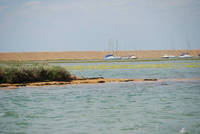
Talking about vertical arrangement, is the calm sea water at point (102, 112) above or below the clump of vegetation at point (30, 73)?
below

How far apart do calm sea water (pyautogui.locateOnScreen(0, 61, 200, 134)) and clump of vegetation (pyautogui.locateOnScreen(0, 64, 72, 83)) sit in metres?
6.39

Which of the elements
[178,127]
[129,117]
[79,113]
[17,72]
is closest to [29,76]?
[17,72]

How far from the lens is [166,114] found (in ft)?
56.7

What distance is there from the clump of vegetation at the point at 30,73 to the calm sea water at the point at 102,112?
639 centimetres

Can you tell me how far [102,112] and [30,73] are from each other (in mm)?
17289

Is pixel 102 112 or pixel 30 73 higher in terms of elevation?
pixel 30 73

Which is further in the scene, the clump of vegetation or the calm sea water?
the clump of vegetation

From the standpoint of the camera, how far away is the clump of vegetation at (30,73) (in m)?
33.4

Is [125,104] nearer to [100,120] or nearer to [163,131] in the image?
[100,120]

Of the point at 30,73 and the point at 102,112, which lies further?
the point at 30,73

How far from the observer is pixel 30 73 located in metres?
34.4

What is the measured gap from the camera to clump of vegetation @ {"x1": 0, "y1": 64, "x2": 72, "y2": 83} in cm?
3338

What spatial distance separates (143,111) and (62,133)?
5576mm

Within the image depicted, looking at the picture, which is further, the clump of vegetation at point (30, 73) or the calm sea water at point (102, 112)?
the clump of vegetation at point (30, 73)
